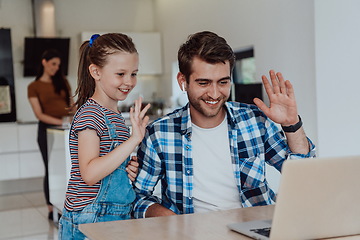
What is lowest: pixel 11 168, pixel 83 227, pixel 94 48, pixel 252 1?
pixel 11 168

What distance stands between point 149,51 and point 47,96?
250cm

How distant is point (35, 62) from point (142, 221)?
5.72m

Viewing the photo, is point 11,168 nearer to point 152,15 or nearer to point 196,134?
point 152,15

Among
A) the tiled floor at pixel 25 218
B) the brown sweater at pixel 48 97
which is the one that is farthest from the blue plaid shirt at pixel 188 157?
the brown sweater at pixel 48 97

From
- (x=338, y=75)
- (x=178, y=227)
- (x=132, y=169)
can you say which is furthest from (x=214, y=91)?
(x=338, y=75)

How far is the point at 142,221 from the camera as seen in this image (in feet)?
5.05

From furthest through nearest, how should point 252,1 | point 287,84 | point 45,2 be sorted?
point 45,2, point 252,1, point 287,84

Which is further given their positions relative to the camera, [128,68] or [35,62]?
[35,62]

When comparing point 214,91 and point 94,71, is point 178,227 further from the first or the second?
point 94,71

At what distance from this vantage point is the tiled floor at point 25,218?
14.3 feet

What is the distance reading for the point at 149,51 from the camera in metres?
7.31

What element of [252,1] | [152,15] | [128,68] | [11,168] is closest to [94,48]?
[128,68]

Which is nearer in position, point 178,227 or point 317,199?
point 317,199

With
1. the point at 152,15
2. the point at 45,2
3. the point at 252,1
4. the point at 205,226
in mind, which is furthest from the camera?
the point at 152,15
